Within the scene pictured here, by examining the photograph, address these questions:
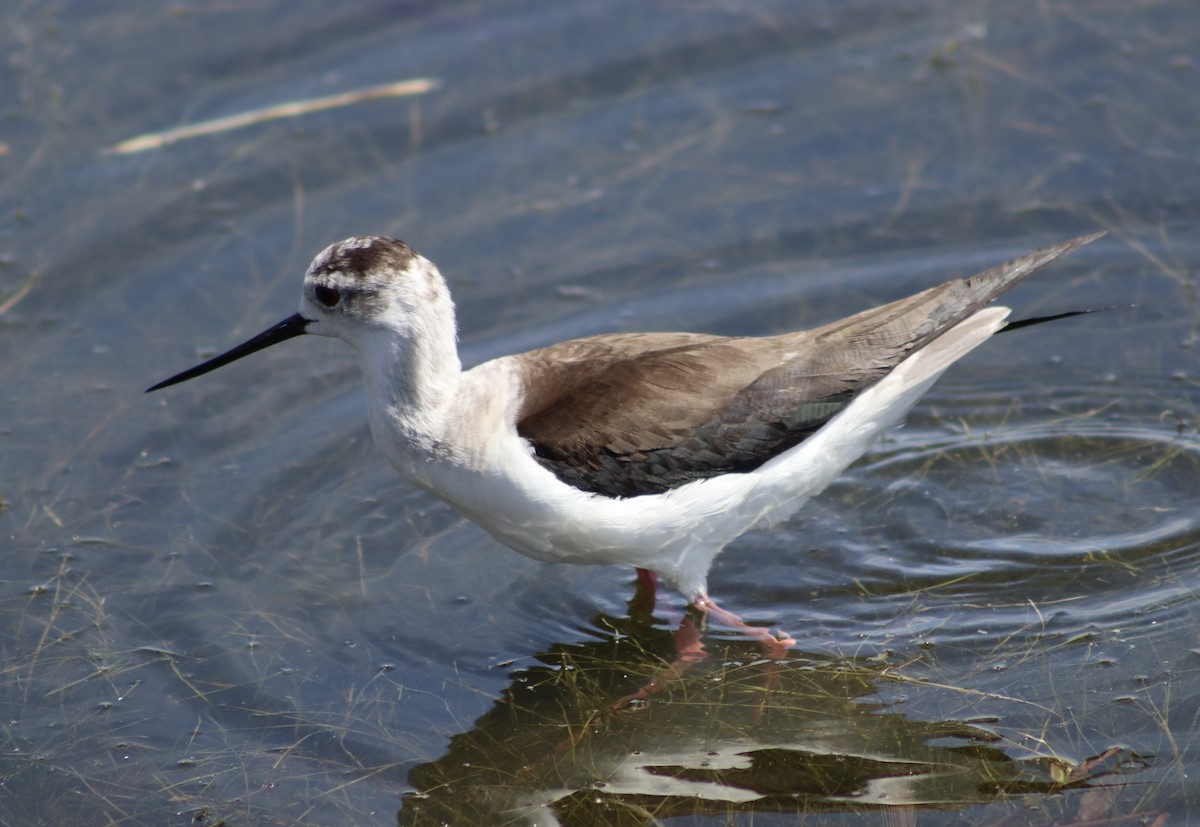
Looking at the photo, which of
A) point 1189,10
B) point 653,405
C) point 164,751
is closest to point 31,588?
point 164,751

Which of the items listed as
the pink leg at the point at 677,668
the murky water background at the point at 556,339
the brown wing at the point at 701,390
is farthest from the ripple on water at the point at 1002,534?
the brown wing at the point at 701,390

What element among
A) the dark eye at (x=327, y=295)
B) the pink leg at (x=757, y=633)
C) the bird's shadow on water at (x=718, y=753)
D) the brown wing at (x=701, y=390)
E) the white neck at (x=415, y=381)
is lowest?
the bird's shadow on water at (x=718, y=753)

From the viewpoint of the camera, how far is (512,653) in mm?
6625

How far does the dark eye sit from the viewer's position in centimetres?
613

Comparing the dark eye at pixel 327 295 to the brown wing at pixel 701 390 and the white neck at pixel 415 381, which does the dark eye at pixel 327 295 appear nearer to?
the white neck at pixel 415 381

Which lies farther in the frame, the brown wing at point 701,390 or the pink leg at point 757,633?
the pink leg at point 757,633

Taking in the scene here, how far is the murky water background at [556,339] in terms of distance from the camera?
19.7ft

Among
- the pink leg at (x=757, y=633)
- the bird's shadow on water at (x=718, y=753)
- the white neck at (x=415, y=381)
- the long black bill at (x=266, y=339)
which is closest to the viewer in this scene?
the bird's shadow on water at (x=718, y=753)

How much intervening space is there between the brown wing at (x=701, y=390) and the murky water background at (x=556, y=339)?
99cm

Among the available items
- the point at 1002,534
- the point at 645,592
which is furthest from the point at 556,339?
the point at 1002,534

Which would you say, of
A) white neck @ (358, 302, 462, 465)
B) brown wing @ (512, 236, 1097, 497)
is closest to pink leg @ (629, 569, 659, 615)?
brown wing @ (512, 236, 1097, 497)

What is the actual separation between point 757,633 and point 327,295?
2434 mm

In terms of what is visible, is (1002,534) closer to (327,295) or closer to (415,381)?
(415,381)

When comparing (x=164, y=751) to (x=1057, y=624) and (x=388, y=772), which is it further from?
(x=1057, y=624)
